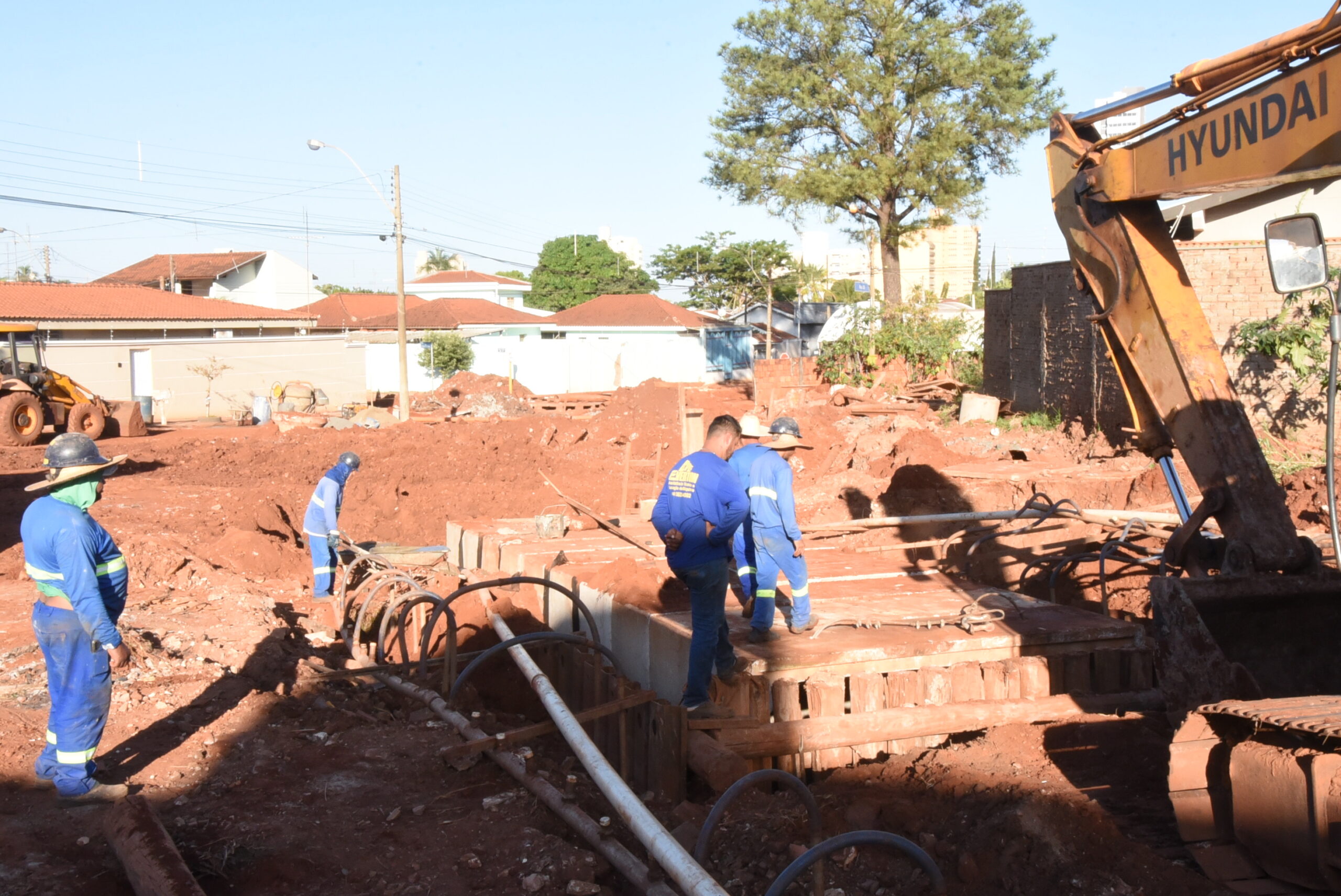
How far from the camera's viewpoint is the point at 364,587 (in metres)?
10.2

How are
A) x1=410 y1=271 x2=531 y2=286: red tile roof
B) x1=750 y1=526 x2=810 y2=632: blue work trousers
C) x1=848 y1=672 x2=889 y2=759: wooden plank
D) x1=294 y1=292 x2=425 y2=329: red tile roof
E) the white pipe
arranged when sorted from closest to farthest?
x1=848 y1=672 x2=889 y2=759: wooden plank
x1=750 y1=526 x2=810 y2=632: blue work trousers
the white pipe
x1=294 y1=292 x2=425 y2=329: red tile roof
x1=410 y1=271 x2=531 y2=286: red tile roof

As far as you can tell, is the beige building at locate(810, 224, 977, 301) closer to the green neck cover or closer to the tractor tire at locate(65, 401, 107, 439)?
the tractor tire at locate(65, 401, 107, 439)

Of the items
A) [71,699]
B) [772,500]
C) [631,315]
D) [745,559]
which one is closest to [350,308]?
[631,315]

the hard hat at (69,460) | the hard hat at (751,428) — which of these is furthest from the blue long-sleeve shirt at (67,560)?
the hard hat at (751,428)

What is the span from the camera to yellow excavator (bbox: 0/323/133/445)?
907 inches

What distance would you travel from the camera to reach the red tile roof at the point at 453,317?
148ft

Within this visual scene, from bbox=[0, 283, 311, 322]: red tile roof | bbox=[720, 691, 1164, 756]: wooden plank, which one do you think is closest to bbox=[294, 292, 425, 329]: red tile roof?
bbox=[0, 283, 311, 322]: red tile roof

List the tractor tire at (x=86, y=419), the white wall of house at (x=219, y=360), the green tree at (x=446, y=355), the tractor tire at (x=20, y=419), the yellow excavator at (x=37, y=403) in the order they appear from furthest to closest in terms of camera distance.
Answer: the green tree at (x=446, y=355) → the white wall of house at (x=219, y=360) → the tractor tire at (x=86, y=419) → the yellow excavator at (x=37, y=403) → the tractor tire at (x=20, y=419)

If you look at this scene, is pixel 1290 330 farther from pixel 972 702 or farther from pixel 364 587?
pixel 364 587

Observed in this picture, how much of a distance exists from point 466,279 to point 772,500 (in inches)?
2317

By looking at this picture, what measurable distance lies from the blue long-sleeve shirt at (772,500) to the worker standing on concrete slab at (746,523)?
0.08 m

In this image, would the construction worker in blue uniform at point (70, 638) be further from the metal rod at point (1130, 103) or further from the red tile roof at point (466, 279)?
the red tile roof at point (466, 279)

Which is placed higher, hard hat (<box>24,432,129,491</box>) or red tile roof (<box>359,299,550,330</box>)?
red tile roof (<box>359,299,550,330</box>)

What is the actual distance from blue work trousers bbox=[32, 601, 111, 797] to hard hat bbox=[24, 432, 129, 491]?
0.67 meters
